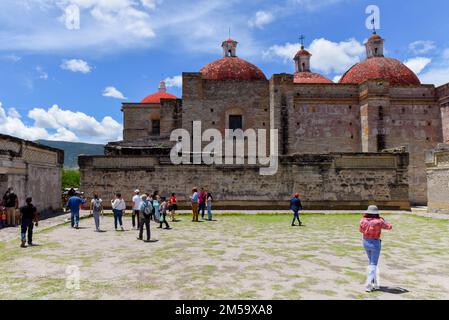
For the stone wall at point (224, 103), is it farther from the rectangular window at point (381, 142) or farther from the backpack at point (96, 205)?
the backpack at point (96, 205)

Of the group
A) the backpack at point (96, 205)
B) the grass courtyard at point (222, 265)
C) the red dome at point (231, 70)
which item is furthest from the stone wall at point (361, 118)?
the backpack at point (96, 205)

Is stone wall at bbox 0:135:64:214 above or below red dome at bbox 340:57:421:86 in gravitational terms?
below

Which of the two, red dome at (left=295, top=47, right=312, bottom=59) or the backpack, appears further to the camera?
red dome at (left=295, top=47, right=312, bottom=59)

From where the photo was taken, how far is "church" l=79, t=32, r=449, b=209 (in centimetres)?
1730

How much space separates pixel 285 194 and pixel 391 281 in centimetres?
1219

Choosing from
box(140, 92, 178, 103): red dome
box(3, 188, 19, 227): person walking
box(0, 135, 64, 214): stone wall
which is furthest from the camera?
box(140, 92, 178, 103): red dome

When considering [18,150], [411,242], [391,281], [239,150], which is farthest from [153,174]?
[391,281]

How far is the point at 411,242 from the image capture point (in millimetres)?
8664

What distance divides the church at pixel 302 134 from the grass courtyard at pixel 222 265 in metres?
7.02

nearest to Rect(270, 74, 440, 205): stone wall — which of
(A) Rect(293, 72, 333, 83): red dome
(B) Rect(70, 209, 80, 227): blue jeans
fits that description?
(A) Rect(293, 72, 333, 83): red dome

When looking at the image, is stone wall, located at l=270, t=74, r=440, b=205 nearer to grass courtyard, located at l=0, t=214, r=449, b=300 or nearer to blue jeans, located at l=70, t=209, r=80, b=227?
grass courtyard, located at l=0, t=214, r=449, b=300

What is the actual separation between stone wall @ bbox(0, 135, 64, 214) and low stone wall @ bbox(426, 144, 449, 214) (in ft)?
56.0

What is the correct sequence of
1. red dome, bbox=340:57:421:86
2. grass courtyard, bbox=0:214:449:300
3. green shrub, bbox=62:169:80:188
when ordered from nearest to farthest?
grass courtyard, bbox=0:214:449:300 → red dome, bbox=340:57:421:86 → green shrub, bbox=62:169:80:188

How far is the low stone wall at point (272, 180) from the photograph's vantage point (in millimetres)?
17188
